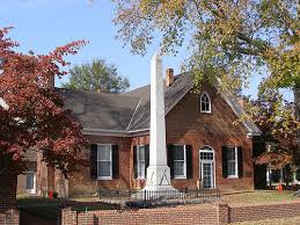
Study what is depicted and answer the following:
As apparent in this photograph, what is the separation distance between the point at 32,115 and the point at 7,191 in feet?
8.43

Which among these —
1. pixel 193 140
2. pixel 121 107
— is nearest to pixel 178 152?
pixel 193 140

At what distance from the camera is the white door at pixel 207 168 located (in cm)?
2961

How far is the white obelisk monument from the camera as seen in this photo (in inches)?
916

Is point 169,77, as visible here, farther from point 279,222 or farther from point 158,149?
point 279,222

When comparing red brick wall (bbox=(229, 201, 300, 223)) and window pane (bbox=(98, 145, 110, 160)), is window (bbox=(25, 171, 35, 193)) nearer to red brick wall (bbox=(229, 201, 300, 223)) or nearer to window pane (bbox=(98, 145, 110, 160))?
window pane (bbox=(98, 145, 110, 160))

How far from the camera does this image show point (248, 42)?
72.8ft

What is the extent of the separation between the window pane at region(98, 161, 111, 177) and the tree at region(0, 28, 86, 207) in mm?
13869

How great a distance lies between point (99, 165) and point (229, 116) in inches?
356

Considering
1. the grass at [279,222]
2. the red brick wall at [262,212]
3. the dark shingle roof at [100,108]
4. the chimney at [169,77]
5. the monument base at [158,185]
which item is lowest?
the grass at [279,222]

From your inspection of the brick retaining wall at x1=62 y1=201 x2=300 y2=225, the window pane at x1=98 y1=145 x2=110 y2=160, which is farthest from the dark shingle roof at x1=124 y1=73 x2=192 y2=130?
the brick retaining wall at x1=62 y1=201 x2=300 y2=225

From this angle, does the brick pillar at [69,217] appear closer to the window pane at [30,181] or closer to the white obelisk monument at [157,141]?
the white obelisk monument at [157,141]

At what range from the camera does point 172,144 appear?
28.5 meters

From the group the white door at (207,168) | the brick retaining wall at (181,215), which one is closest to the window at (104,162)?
the white door at (207,168)

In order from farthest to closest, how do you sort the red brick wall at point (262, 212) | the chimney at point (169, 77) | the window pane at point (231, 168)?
the chimney at point (169, 77) < the window pane at point (231, 168) < the red brick wall at point (262, 212)
